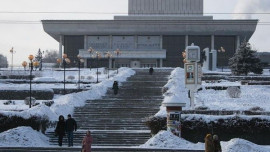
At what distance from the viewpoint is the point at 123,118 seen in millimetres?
27812

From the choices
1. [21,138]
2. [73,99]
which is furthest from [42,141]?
Answer: [73,99]

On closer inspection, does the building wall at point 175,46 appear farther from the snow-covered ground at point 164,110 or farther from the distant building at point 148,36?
the snow-covered ground at point 164,110

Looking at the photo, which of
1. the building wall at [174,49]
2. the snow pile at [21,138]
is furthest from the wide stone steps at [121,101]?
the building wall at [174,49]

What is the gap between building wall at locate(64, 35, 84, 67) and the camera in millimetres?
91938

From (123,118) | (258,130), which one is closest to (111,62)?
(123,118)

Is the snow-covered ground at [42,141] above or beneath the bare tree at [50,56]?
beneath

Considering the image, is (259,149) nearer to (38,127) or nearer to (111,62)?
(38,127)

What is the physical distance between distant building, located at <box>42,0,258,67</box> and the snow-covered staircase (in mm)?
49362

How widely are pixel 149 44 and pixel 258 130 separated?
7080cm

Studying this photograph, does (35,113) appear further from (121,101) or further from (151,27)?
(151,27)

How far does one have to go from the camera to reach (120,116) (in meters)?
28.3

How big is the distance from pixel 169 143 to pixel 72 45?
74.4 m

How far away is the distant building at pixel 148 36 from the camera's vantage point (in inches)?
A: 3457

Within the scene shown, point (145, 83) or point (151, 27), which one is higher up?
point (151, 27)
